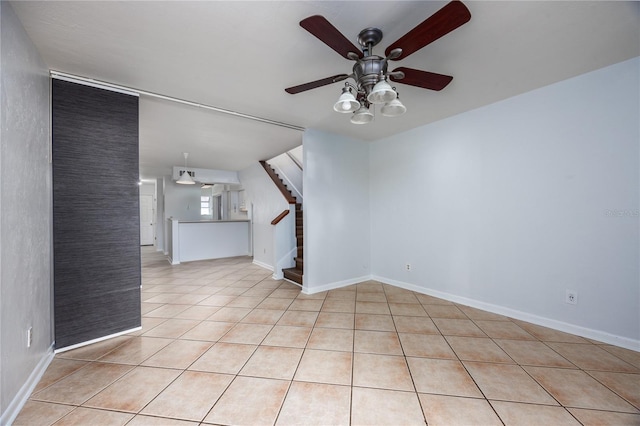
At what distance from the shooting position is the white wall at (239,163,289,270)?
5.35 m

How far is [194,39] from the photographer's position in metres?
1.79

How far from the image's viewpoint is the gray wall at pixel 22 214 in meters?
1.42

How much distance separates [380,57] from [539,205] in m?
2.30

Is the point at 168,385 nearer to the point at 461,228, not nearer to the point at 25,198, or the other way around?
the point at 25,198

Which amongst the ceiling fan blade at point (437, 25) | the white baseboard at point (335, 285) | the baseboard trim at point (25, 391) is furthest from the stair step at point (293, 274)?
the ceiling fan blade at point (437, 25)

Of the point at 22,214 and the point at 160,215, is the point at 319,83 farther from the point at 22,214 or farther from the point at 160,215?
the point at 160,215

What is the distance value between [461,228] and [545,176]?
99cm

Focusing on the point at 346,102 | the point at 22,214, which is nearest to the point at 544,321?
the point at 346,102

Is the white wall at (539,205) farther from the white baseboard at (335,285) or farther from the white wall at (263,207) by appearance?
the white wall at (263,207)

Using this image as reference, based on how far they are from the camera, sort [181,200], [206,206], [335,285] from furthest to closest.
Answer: [206,206]
[181,200]
[335,285]

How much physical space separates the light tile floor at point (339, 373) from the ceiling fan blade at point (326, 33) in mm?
2107

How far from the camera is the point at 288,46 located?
73.0 inches

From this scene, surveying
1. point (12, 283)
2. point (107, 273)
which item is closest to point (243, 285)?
point (107, 273)

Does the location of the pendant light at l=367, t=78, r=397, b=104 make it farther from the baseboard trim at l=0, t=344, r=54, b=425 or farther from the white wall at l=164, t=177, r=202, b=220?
the white wall at l=164, t=177, r=202, b=220
